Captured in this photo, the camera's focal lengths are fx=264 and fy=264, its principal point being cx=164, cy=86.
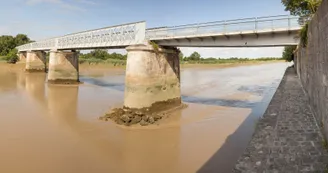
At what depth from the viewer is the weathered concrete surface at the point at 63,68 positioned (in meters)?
34.3

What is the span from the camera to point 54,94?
26750 mm

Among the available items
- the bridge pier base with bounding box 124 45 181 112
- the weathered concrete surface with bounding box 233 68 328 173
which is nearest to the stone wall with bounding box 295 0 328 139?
the weathered concrete surface with bounding box 233 68 328 173

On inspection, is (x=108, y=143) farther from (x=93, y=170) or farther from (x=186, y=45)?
(x=186, y=45)

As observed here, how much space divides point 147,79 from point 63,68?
2136cm

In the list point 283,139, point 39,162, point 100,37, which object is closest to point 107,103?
point 100,37

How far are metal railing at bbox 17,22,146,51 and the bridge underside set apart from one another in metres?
1.95

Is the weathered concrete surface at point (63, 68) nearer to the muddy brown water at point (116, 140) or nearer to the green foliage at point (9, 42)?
the muddy brown water at point (116, 140)

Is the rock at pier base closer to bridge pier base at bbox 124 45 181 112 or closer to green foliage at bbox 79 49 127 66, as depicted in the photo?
bridge pier base at bbox 124 45 181 112

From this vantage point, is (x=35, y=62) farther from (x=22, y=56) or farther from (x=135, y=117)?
(x=135, y=117)

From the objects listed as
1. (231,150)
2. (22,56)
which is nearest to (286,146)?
(231,150)

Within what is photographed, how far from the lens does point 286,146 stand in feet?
22.1

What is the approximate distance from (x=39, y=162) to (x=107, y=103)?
12.4 meters

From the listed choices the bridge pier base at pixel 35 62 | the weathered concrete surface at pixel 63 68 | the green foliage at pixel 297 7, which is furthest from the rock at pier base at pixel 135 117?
the bridge pier base at pixel 35 62

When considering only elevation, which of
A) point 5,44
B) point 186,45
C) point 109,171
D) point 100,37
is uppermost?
point 5,44
